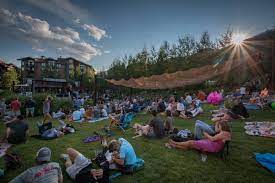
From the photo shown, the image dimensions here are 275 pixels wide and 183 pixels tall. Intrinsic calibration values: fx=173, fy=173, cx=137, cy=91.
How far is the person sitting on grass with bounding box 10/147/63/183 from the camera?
2648mm

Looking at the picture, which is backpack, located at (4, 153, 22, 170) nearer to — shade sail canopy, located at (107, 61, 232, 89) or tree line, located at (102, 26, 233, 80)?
shade sail canopy, located at (107, 61, 232, 89)

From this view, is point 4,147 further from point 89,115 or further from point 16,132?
point 89,115

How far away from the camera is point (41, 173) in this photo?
271 centimetres

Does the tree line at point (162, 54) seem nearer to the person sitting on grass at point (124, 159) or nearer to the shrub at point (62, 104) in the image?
the shrub at point (62, 104)

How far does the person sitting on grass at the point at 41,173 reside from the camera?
2.65m

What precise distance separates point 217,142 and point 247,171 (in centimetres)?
90

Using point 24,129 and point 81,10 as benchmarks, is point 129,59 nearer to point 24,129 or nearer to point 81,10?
point 81,10

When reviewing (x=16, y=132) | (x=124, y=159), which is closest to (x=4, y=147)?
(x=16, y=132)

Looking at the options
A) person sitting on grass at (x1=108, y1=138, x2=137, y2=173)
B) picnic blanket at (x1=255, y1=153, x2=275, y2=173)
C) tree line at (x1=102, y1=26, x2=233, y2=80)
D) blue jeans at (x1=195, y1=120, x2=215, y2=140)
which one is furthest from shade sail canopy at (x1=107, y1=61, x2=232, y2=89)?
tree line at (x1=102, y1=26, x2=233, y2=80)

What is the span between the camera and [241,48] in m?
4.99

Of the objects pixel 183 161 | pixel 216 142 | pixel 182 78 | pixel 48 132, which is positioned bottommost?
pixel 183 161

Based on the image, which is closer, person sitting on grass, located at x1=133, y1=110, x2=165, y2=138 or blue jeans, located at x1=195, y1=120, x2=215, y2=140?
blue jeans, located at x1=195, y1=120, x2=215, y2=140

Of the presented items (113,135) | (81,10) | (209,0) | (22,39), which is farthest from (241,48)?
(22,39)

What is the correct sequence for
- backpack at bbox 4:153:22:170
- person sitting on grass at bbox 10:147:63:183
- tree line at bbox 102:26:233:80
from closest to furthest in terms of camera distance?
person sitting on grass at bbox 10:147:63:183
backpack at bbox 4:153:22:170
tree line at bbox 102:26:233:80
